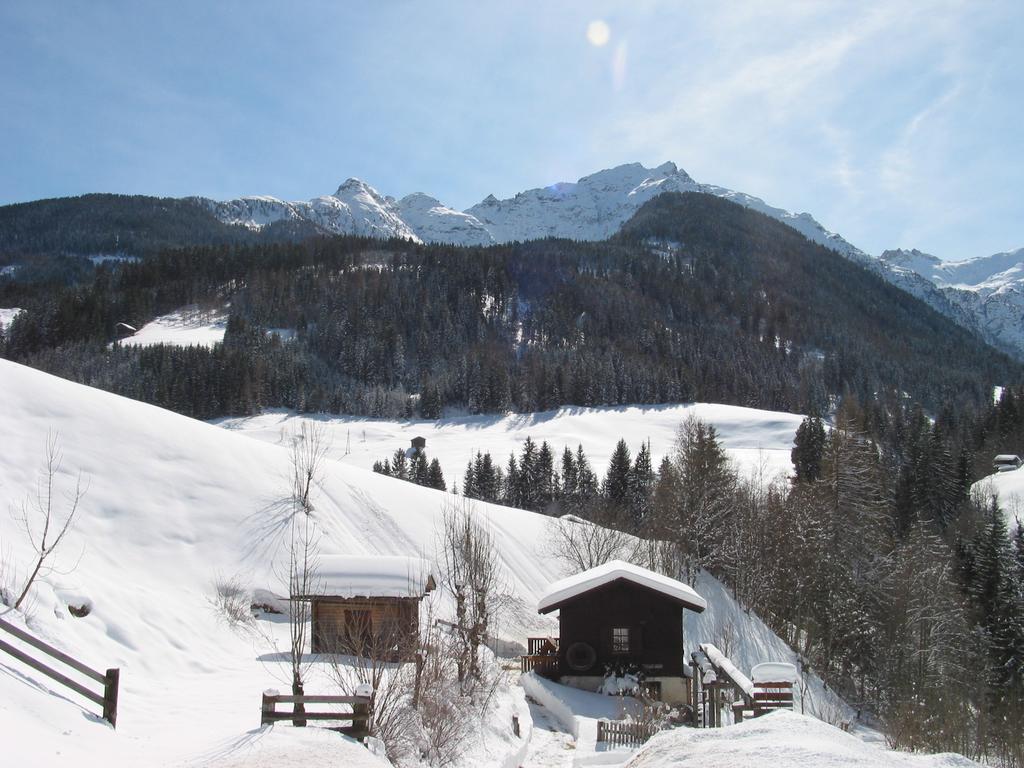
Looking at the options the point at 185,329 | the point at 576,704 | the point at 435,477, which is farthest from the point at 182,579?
the point at 185,329

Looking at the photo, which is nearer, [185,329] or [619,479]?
[619,479]

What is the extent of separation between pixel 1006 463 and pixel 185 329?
14672 cm

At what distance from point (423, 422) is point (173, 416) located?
81.9 meters

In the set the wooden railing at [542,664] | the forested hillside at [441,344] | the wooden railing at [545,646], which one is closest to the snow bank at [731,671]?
the wooden railing at [542,664]

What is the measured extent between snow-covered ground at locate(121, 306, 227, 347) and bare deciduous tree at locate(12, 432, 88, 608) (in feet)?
372

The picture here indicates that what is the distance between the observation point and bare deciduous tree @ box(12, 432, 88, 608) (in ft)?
63.0

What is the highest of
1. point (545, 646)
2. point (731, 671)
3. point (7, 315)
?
point (7, 315)

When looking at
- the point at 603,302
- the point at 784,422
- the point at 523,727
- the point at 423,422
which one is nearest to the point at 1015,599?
the point at 523,727

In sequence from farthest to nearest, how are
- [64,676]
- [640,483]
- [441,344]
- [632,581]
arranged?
[441,344]
[640,483]
[632,581]
[64,676]

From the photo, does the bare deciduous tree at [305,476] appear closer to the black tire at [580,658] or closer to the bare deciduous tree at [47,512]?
the bare deciduous tree at [47,512]

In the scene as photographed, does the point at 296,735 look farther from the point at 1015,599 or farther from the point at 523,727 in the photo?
the point at 1015,599

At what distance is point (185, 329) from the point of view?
499 ft

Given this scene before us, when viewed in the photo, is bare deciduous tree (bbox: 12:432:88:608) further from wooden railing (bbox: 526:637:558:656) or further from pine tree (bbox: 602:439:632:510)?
pine tree (bbox: 602:439:632:510)

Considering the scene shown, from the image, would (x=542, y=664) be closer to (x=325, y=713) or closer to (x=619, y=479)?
(x=325, y=713)
